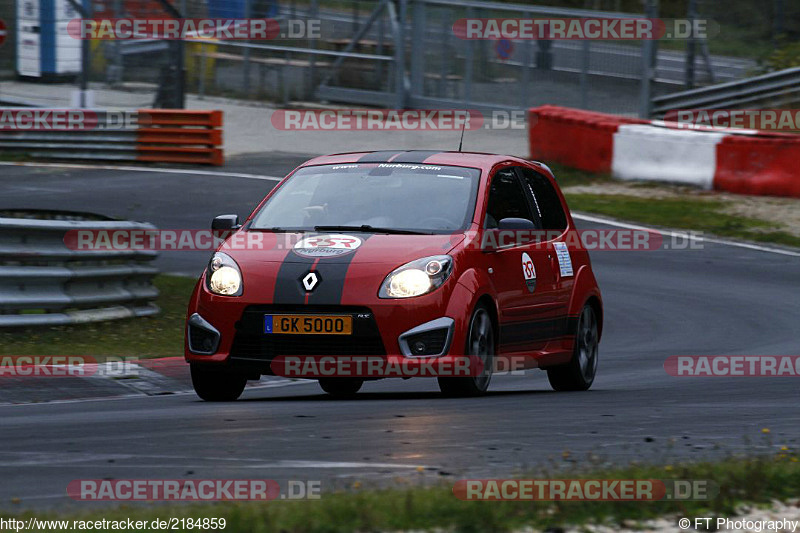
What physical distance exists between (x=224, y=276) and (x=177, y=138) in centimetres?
1701

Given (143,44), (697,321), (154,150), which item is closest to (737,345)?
(697,321)

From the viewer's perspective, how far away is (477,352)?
8883mm

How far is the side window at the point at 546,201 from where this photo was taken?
10352 mm

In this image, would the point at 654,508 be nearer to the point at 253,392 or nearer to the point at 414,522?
the point at 414,522

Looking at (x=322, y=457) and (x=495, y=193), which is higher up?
(x=495, y=193)

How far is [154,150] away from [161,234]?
734cm

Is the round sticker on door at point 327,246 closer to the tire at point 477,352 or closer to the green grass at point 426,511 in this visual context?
the tire at point 477,352

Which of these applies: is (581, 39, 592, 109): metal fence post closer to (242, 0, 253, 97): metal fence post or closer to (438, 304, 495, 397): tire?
(242, 0, 253, 97): metal fence post

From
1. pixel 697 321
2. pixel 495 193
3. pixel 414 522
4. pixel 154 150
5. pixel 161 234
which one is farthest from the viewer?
pixel 154 150

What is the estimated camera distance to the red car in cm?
851

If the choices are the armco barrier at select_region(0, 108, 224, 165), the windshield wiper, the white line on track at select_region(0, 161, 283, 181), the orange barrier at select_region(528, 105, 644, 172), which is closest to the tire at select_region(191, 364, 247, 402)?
the windshield wiper

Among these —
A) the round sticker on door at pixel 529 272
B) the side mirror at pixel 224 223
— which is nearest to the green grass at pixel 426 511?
the round sticker on door at pixel 529 272

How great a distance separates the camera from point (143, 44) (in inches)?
1270

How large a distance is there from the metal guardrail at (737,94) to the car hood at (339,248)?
56.7 feet
